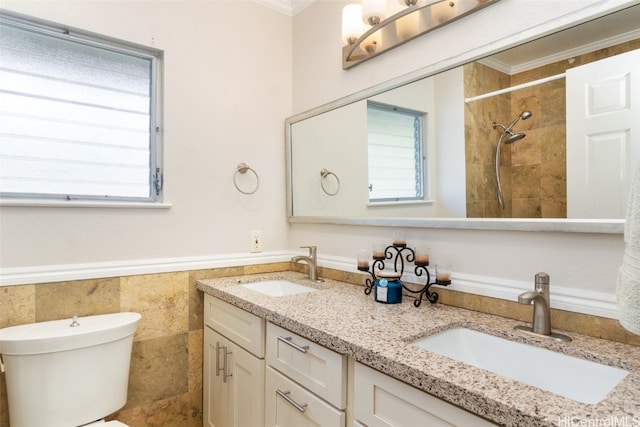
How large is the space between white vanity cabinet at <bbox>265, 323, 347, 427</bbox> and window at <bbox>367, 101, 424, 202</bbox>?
30.5 inches

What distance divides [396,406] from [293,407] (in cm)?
46

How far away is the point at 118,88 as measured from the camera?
5.57 ft

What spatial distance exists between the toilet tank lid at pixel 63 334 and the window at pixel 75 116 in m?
0.54

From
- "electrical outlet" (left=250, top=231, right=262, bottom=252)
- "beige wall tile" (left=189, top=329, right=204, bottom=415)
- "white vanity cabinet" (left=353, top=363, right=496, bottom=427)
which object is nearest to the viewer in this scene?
"white vanity cabinet" (left=353, top=363, right=496, bottom=427)

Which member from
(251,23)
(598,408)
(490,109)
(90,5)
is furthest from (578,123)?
(90,5)

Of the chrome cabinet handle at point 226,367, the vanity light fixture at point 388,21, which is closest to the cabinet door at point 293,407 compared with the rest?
the chrome cabinet handle at point 226,367

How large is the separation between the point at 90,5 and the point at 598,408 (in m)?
2.22

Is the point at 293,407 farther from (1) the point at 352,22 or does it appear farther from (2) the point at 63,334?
(1) the point at 352,22

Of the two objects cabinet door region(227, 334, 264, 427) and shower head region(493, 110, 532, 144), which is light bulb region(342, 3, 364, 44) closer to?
shower head region(493, 110, 532, 144)

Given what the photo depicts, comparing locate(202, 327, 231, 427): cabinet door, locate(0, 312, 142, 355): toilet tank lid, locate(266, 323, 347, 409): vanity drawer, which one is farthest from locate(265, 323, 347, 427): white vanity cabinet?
locate(0, 312, 142, 355): toilet tank lid

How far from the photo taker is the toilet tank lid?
1.24 m

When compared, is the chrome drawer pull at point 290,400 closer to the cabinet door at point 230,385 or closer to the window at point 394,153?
the cabinet door at point 230,385

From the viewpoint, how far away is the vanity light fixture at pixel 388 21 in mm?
1354

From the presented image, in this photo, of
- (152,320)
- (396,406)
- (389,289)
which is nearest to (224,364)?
(152,320)
